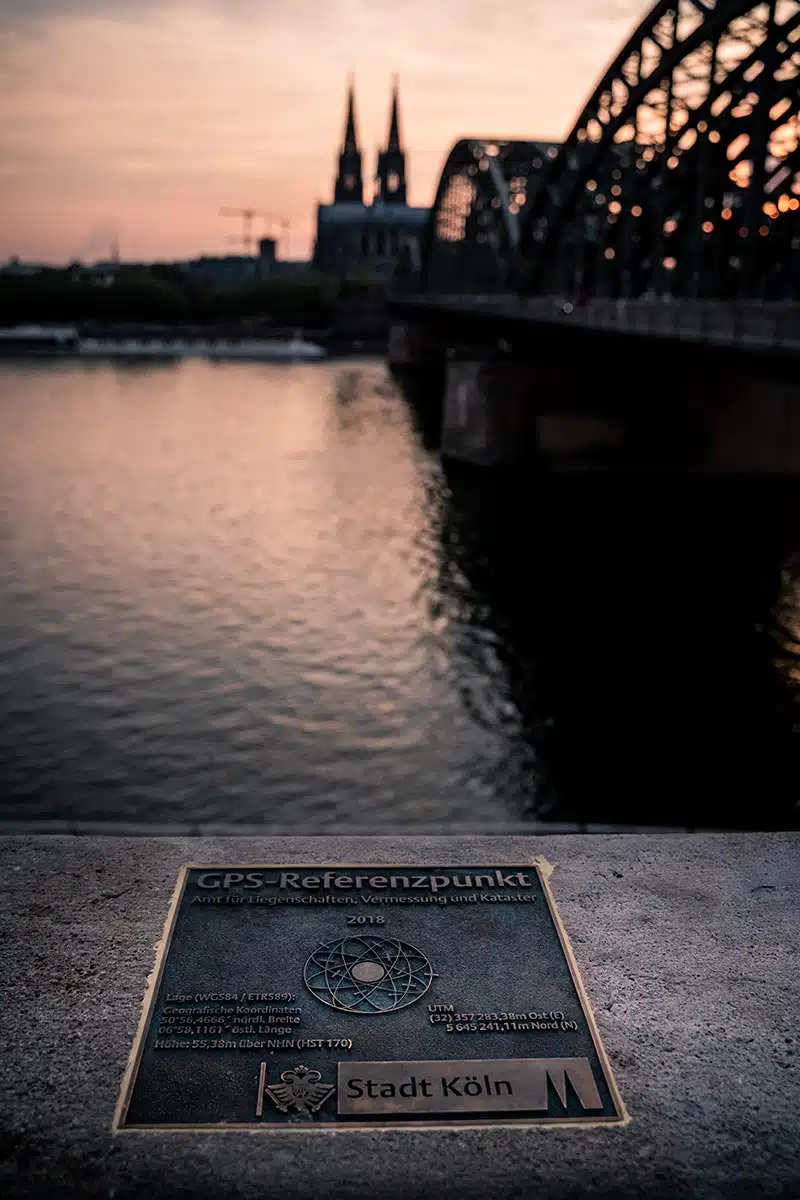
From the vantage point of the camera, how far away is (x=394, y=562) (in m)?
28.5

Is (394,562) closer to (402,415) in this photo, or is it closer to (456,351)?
(456,351)

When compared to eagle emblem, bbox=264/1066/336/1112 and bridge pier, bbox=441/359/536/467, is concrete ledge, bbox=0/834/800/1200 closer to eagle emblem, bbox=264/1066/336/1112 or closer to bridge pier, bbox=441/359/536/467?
eagle emblem, bbox=264/1066/336/1112

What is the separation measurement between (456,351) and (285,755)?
37.1 metres

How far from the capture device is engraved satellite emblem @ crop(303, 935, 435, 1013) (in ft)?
22.9

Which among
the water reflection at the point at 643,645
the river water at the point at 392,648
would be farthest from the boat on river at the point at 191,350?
the water reflection at the point at 643,645

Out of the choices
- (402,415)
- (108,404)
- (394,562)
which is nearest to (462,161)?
(402,415)

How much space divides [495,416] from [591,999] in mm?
40075

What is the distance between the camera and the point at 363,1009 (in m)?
6.92

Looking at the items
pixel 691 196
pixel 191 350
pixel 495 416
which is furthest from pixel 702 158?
pixel 191 350

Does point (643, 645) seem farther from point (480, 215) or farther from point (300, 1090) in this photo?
point (480, 215)

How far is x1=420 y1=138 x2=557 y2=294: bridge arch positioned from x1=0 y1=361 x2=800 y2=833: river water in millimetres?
26820

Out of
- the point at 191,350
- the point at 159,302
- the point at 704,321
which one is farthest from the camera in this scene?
the point at 159,302

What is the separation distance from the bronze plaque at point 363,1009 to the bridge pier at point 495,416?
126 feet

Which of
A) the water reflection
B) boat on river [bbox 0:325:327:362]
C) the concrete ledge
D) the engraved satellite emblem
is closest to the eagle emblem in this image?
the concrete ledge
